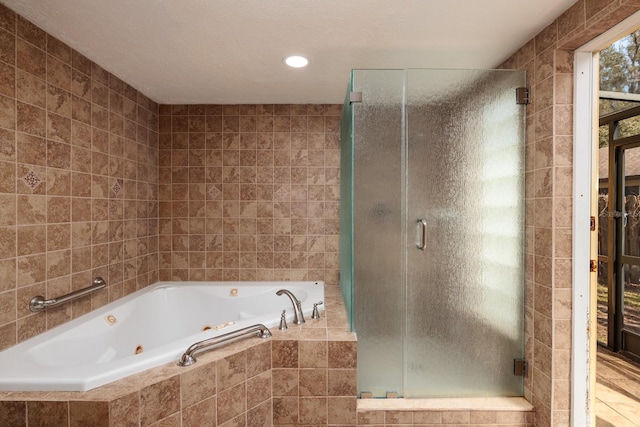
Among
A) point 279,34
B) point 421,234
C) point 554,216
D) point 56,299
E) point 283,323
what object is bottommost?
point 283,323

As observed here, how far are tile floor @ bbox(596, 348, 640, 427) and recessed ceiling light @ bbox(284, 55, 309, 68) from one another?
266 cm

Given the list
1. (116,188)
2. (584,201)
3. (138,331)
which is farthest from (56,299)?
(584,201)

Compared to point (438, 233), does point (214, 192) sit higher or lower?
higher

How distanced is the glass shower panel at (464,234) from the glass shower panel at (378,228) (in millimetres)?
72

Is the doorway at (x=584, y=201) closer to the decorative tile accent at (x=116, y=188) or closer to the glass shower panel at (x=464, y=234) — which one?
the glass shower panel at (x=464, y=234)

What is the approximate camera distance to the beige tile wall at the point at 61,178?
1519 millimetres

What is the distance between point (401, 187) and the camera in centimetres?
176

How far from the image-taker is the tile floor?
71.9 inches

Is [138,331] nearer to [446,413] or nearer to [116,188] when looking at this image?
[116,188]

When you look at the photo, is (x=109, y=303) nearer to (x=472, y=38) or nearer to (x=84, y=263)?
(x=84, y=263)

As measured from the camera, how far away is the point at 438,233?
70.4 inches

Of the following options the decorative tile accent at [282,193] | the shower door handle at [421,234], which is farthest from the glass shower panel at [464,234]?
the decorative tile accent at [282,193]

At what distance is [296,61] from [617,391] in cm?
288

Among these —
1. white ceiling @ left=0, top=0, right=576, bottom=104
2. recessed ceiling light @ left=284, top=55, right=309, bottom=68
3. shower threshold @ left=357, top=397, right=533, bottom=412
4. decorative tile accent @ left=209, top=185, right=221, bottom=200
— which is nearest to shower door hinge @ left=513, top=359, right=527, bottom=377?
shower threshold @ left=357, top=397, right=533, bottom=412
